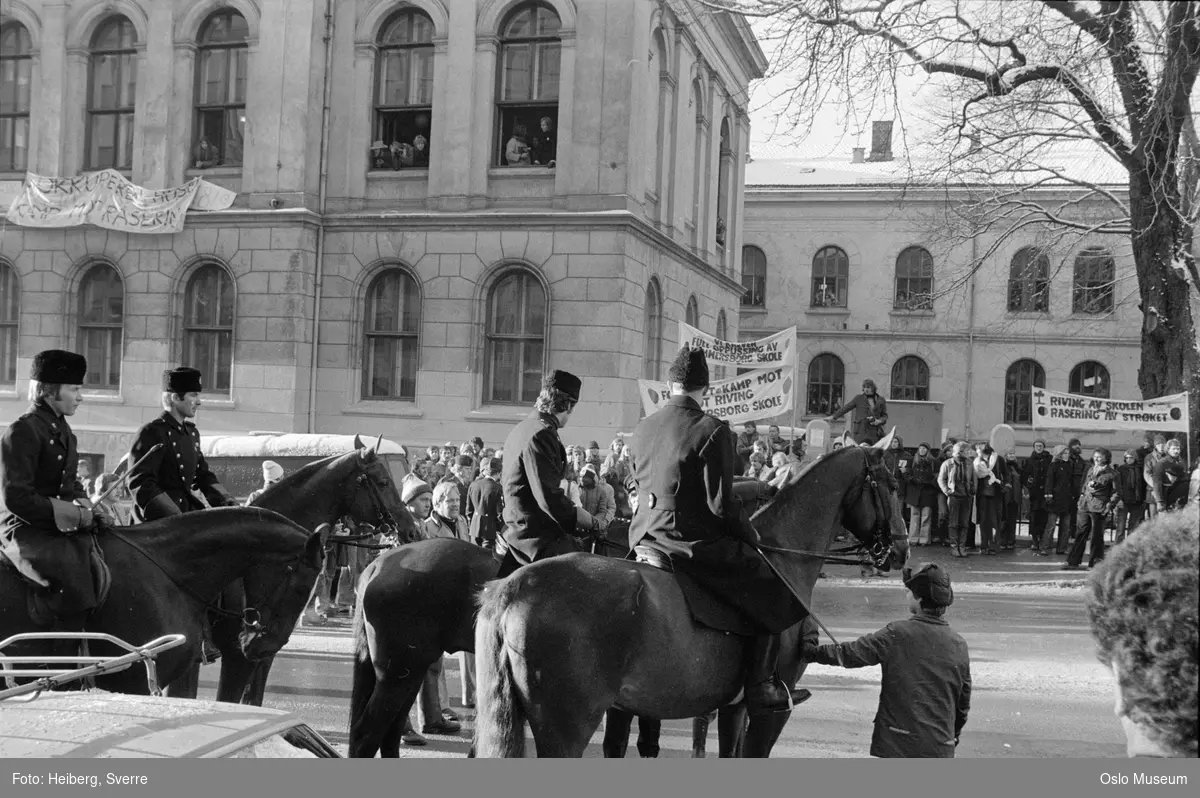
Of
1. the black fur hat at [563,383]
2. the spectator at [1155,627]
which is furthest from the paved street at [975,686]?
the spectator at [1155,627]

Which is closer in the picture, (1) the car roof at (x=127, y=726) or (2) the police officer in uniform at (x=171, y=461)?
(1) the car roof at (x=127, y=726)

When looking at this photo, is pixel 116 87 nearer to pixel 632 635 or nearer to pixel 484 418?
pixel 484 418

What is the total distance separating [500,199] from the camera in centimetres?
2409

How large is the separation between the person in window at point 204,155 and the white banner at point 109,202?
51cm

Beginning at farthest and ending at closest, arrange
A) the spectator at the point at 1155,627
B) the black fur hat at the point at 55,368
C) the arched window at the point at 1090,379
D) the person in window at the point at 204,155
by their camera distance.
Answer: the arched window at the point at 1090,379
the person in window at the point at 204,155
the black fur hat at the point at 55,368
the spectator at the point at 1155,627

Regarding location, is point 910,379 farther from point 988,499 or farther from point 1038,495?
point 988,499

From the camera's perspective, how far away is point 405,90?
2492 centimetres

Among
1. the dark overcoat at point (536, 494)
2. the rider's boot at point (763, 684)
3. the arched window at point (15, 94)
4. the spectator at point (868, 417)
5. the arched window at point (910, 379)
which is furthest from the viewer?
the arched window at point (910, 379)

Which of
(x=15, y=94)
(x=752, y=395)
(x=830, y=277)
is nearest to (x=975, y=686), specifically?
(x=752, y=395)

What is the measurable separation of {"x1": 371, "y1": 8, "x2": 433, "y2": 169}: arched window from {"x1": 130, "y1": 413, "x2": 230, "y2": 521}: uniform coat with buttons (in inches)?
689

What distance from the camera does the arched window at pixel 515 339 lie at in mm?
24078

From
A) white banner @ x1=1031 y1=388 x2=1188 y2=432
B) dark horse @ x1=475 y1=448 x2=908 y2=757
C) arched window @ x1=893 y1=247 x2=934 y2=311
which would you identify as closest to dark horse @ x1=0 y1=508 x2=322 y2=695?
dark horse @ x1=475 y1=448 x2=908 y2=757

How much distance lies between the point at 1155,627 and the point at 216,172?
1008 inches

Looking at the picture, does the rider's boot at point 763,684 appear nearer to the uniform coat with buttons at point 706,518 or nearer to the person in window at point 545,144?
the uniform coat with buttons at point 706,518
